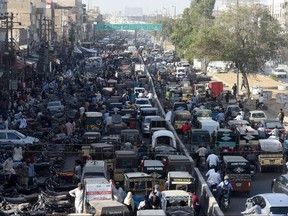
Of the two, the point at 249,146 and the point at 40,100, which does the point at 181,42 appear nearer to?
the point at 40,100

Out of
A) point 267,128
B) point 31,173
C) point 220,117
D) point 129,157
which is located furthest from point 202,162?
point 220,117

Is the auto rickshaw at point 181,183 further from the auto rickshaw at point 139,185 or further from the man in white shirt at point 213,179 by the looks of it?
the man in white shirt at point 213,179

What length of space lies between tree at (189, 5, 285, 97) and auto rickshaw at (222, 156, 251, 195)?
122ft

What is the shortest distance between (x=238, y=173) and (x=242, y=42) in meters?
39.5

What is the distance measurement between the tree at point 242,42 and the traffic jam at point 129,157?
9351 mm

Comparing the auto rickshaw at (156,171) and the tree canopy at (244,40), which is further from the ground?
the tree canopy at (244,40)

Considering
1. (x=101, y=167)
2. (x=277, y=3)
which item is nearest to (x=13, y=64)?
(x=101, y=167)

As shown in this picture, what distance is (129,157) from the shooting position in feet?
90.6

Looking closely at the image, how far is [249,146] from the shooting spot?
31875 millimetres

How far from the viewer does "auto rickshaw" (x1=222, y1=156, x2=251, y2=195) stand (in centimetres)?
2533

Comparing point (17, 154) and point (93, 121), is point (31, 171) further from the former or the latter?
point (93, 121)

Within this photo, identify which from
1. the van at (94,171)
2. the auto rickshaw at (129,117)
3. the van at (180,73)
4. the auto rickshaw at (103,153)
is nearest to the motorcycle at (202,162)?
the auto rickshaw at (103,153)

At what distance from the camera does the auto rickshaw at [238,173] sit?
2533 cm

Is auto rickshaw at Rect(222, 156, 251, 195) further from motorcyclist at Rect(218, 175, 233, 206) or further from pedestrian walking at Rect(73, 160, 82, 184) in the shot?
pedestrian walking at Rect(73, 160, 82, 184)
